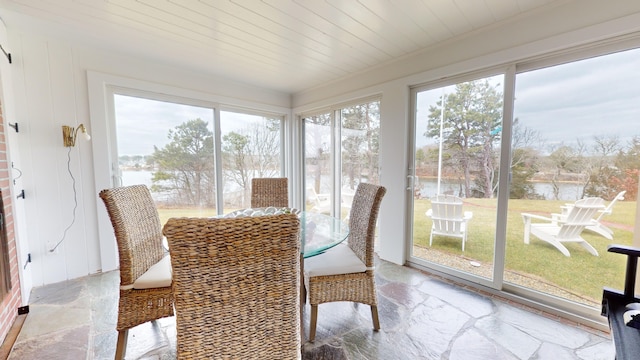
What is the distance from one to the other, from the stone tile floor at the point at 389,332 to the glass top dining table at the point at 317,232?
0.66m

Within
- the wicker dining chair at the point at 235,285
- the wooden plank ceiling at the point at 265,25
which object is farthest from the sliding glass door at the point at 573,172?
the wicker dining chair at the point at 235,285

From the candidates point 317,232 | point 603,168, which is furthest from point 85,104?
point 603,168

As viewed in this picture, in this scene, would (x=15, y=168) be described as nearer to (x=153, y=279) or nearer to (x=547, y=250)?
(x=153, y=279)

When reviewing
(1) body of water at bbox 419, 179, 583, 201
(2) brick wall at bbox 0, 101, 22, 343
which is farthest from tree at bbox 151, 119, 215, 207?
(1) body of water at bbox 419, 179, 583, 201

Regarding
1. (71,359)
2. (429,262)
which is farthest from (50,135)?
(429,262)

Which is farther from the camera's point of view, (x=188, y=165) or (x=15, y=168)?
(x=188, y=165)

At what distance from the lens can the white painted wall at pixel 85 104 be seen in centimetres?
197

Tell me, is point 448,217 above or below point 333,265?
above

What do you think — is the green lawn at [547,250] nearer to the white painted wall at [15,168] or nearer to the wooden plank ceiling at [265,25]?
the wooden plank ceiling at [265,25]

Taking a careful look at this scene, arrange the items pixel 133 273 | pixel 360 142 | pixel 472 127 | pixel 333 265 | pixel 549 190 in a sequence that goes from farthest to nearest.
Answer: pixel 360 142, pixel 472 127, pixel 549 190, pixel 333 265, pixel 133 273

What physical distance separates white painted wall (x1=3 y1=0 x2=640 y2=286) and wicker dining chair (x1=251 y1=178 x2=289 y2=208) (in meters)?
1.22

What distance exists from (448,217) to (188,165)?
322cm

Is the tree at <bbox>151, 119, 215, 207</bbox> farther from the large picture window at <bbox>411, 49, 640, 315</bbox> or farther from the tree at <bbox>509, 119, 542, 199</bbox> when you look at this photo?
the tree at <bbox>509, 119, 542, 199</bbox>

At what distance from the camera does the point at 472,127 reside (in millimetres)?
2404
